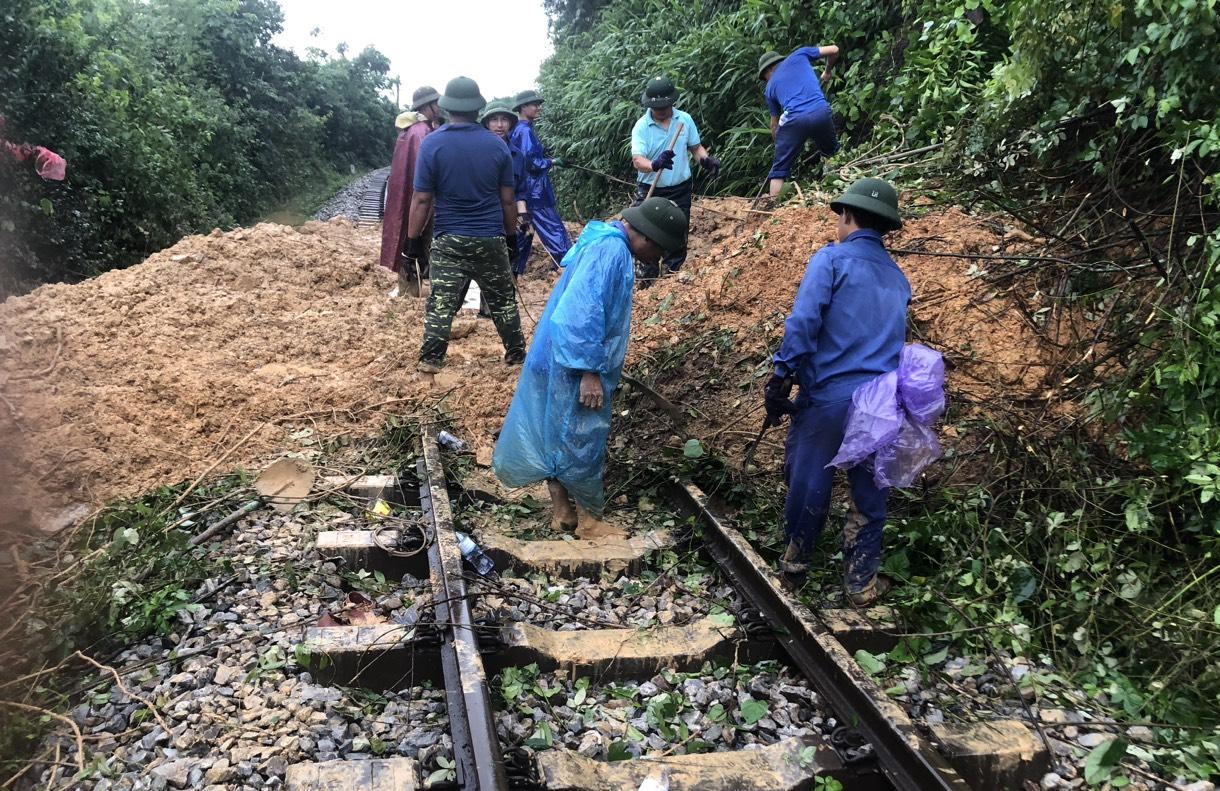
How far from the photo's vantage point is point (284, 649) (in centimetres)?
326

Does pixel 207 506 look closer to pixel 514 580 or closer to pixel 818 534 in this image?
pixel 514 580

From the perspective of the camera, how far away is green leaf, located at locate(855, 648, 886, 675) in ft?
11.1

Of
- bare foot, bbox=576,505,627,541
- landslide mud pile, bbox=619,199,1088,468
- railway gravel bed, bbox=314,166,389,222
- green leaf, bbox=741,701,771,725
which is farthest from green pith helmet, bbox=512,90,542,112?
railway gravel bed, bbox=314,166,389,222

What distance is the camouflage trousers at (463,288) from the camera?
21.7 feet

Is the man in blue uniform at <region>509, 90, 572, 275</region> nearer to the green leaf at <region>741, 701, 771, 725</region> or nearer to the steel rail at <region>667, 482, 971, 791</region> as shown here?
the steel rail at <region>667, 482, 971, 791</region>

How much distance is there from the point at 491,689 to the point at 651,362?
11.8 ft

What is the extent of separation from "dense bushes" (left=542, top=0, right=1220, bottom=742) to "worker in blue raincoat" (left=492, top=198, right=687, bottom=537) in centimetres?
164

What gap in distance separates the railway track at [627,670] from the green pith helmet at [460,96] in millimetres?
3533

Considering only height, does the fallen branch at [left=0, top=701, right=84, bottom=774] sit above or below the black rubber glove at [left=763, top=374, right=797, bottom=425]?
below

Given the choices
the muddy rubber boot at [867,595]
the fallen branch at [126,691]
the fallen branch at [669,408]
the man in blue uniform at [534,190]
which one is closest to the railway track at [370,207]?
the man in blue uniform at [534,190]

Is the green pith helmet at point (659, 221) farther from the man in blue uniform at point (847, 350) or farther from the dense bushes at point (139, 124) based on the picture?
the dense bushes at point (139, 124)

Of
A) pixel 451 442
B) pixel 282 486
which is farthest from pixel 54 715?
pixel 451 442

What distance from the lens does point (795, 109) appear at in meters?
8.62

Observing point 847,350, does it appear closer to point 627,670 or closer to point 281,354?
point 627,670
